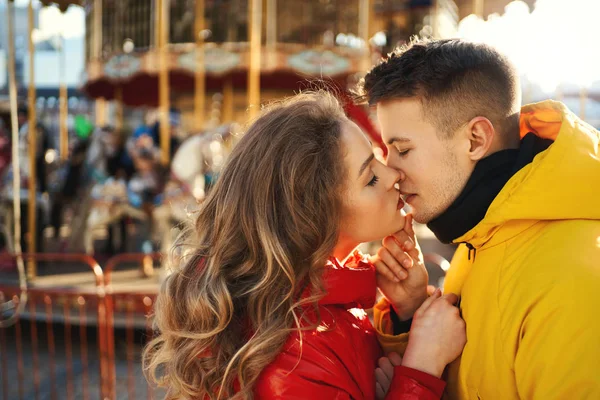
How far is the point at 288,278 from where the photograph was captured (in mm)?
1575

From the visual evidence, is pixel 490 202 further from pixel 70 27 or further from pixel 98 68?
pixel 98 68

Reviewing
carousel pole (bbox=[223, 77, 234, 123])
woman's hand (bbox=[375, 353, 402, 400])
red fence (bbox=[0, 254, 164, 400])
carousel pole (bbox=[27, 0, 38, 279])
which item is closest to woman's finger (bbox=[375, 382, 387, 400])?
woman's hand (bbox=[375, 353, 402, 400])

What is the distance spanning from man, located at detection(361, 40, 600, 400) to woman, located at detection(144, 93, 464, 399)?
0.12 metres

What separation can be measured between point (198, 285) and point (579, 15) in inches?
302

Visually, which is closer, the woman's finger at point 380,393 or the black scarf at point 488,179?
the black scarf at point 488,179

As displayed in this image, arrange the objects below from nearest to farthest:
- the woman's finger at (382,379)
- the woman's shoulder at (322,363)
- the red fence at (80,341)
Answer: the woman's shoulder at (322,363)
the woman's finger at (382,379)
the red fence at (80,341)

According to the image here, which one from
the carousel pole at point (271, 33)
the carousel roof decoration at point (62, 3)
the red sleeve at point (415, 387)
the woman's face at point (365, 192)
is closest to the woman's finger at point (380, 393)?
the red sleeve at point (415, 387)

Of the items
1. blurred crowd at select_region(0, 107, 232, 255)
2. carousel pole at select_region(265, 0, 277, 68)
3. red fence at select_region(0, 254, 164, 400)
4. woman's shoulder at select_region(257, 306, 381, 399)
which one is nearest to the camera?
woman's shoulder at select_region(257, 306, 381, 399)

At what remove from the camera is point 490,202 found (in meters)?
1.50

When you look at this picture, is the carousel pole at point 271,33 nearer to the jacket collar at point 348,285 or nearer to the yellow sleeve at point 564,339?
the jacket collar at point 348,285

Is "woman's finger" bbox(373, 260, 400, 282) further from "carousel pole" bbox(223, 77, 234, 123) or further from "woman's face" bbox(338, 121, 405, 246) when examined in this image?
"carousel pole" bbox(223, 77, 234, 123)

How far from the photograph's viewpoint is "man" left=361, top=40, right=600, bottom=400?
4.03ft

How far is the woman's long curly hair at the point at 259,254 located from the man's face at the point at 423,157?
6.8 inches

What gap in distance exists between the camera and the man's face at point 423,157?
5.21 feet
